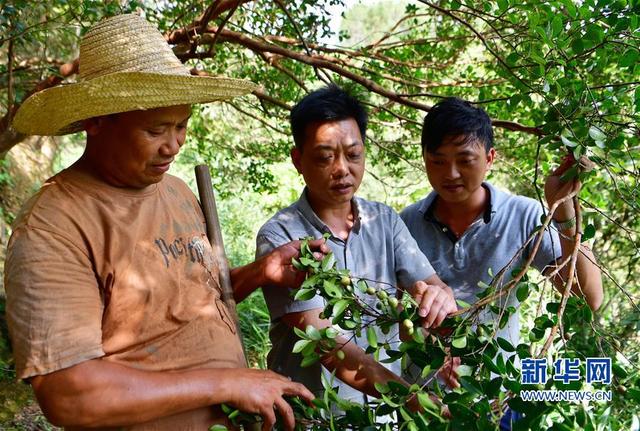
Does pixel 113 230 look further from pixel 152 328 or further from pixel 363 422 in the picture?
pixel 363 422

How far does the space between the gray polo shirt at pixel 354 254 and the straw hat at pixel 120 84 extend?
0.45 meters

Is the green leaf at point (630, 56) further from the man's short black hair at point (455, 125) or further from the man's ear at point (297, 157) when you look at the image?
the man's ear at point (297, 157)

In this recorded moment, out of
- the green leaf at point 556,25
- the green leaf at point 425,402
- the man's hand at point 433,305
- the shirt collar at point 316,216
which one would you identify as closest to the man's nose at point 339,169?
the shirt collar at point 316,216

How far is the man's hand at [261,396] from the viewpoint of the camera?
1470mm

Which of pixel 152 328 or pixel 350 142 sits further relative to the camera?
pixel 350 142

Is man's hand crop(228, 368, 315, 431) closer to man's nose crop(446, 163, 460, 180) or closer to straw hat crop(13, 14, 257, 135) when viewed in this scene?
straw hat crop(13, 14, 257, 135)

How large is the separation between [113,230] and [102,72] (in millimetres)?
417

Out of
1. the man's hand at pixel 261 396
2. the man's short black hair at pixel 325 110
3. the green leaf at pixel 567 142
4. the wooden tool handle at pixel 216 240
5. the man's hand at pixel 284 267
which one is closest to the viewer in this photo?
the green leaf at pixel 567 142

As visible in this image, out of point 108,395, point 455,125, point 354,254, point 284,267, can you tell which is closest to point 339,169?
point 354,254

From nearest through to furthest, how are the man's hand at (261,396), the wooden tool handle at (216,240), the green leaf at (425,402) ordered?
the green leaf at (425,402)
the man's hand at (261,396)
the wooden tool handle at (216,240)

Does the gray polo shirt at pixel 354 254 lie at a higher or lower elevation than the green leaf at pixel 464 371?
higher

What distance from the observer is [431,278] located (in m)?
1.87

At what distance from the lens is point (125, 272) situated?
A: 4.80 ft

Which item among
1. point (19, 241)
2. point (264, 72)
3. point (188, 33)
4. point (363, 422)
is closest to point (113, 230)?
point (19, 241)
